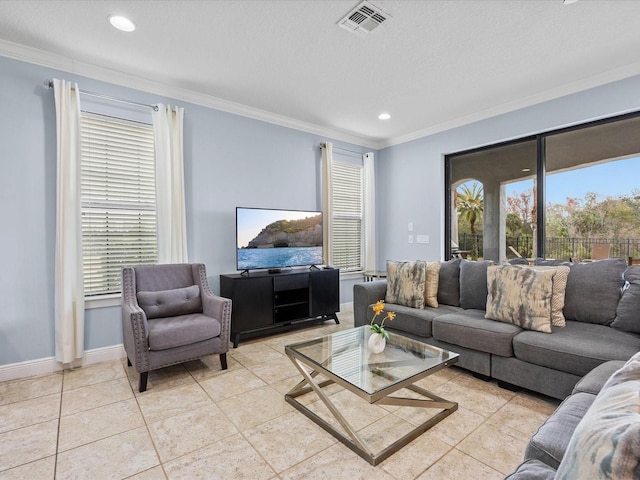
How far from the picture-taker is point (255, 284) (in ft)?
11.9

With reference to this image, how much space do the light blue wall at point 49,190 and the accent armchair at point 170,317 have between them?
496 millimetres

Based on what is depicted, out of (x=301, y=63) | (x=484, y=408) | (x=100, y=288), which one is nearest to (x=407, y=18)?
(x=301, y=63)

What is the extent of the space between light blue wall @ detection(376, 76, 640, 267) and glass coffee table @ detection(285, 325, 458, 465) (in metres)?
2.73

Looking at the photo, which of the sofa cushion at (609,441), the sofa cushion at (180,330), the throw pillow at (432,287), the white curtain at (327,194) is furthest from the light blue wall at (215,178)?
the sofa cushion at (609,441)

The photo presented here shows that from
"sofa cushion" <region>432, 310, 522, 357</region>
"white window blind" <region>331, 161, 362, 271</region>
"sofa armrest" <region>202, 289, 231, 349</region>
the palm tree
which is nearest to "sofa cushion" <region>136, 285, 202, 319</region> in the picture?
"sofa armrest" <region>202, 289, 231, 349</region>

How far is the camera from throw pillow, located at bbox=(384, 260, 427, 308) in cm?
330

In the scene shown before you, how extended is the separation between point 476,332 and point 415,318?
59 centimetres

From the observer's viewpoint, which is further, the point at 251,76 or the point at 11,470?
the point at 251,76

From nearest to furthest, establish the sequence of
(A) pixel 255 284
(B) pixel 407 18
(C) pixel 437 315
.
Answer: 1. (B) pixel 407 18
2. (C) pixel 437 315
3. (A) pixel 255 284

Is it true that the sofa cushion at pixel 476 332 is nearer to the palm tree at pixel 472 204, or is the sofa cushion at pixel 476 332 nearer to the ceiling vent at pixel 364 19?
the palm tree at pixel 472 204

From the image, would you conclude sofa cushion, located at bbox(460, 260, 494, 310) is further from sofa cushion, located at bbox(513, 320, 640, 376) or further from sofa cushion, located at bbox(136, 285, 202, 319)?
sofa cushion, located at bbox(136, 285, 202, 319)

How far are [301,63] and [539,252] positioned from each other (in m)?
3.33

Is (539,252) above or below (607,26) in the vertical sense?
below

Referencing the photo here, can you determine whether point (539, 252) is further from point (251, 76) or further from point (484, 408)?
point (251, 76)
